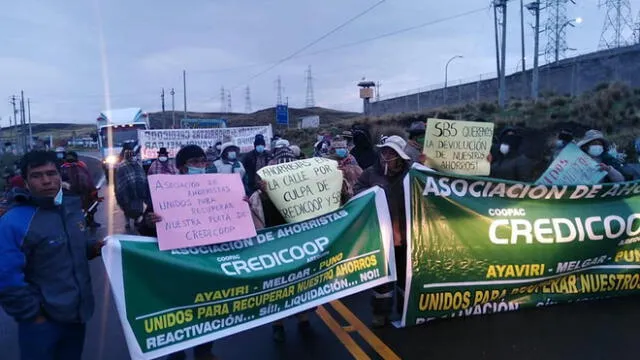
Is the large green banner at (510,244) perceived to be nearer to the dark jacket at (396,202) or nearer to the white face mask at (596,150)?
the dark jacket at (396,202)

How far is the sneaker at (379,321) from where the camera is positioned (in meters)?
5.04

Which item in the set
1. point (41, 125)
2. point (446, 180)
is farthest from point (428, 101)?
point (41, 125)

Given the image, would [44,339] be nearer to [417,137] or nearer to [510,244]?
[510,244]

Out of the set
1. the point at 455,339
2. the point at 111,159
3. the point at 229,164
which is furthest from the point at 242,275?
the point at 111,159

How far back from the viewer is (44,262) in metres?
3.10

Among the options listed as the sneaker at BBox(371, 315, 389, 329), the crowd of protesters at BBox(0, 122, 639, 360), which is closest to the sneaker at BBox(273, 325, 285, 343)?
the crowd of protesters at BBox(0, 122, 639, 360)

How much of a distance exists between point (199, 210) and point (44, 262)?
4.12 ft

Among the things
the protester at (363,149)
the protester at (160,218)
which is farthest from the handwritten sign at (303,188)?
the protester at (363,149)

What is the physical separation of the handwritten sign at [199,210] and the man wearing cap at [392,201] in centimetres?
147

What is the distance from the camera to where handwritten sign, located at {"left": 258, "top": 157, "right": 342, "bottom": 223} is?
15.6 ft

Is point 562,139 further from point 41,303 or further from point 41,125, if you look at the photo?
point 41,125

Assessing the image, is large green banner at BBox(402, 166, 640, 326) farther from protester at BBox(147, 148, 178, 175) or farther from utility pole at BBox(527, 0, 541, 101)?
utility pole at BBox(527, 0, 541, 101)

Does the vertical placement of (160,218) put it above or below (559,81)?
below

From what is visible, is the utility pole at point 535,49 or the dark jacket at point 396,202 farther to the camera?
the utility pole at point 535,49
